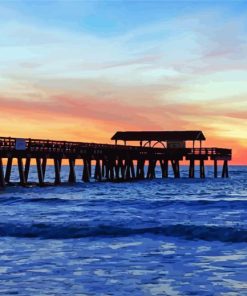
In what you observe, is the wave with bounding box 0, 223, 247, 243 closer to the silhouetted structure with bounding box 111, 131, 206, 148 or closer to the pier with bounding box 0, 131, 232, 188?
the pier with bounding box 0, 131, 232, 188

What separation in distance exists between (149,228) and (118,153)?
34827 mm

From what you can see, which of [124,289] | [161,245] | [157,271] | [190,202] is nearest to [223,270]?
[157,271]

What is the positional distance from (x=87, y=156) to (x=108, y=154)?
12.8ft

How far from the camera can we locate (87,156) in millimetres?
49250

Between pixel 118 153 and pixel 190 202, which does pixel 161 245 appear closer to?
pixel 190 202

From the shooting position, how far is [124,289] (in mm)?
11172

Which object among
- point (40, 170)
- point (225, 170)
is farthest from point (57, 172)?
point (225, 170)

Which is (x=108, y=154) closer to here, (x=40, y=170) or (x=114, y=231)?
(x=40, y=170)

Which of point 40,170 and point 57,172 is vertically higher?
point 40,170

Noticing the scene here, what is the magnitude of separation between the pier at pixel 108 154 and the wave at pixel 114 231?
1796cm

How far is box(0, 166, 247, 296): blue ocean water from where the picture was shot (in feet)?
37.6

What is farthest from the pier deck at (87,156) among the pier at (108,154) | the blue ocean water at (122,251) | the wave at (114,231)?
the wave at (114,231)

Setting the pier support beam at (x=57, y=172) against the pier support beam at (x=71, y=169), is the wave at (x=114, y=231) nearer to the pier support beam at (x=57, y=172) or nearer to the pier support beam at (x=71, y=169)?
the pier support beam at (x=57, y=172)

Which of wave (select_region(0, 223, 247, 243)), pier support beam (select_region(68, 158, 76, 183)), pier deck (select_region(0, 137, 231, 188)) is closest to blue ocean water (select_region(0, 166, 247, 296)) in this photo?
wave (select_region(0, 223, 247, 243))
